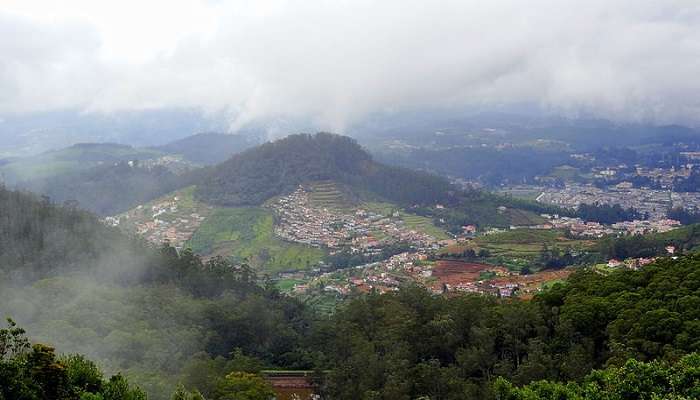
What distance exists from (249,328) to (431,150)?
466 feet

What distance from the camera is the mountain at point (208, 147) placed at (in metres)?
155

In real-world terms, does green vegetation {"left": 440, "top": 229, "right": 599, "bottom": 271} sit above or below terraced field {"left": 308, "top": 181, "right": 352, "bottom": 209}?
below


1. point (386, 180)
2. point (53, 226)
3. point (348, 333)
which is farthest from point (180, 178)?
point (348, 333)

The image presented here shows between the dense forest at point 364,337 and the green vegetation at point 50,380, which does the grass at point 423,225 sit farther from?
Result: the green vegetation at point 50,380

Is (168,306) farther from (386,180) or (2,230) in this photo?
(386,180)

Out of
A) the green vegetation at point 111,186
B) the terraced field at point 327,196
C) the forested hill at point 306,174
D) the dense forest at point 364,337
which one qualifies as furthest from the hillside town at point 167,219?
the dense forest at point 364,337

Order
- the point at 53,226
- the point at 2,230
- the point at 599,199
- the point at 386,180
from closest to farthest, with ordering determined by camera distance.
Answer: the point at 2,230 → the point at 53,226 → the point at 386,180 → the point at 599,199

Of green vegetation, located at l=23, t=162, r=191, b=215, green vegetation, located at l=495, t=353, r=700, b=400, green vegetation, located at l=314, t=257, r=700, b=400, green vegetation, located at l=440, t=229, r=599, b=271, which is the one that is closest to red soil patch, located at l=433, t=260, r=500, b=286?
green vegetation, located at l=440, t=229, r=599, b=271

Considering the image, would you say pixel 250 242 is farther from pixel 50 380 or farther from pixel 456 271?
pixel 50 380

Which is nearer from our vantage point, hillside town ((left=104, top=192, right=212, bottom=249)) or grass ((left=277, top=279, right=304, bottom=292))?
grass ((left=277, top=279, right=304, bottom=292))

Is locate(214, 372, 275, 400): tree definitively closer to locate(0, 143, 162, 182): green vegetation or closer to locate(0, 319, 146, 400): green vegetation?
locate(0, 319, 146, 400): green vegetation

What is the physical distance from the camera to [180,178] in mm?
92312

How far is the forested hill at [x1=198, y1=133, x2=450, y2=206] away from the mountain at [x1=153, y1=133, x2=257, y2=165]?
62.6 meters

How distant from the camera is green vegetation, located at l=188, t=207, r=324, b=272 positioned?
194ft
